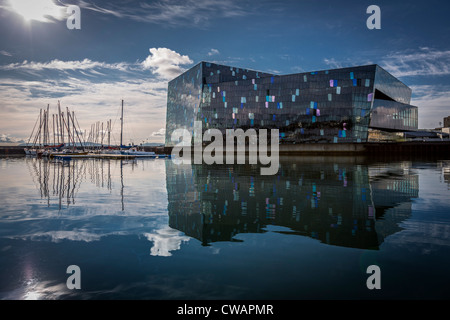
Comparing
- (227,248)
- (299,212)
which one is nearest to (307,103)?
(299,212)

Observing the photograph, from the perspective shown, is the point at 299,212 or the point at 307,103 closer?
the point at 299,212

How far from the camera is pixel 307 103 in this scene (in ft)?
286

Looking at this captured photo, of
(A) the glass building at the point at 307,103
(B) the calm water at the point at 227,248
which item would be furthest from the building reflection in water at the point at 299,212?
(A) the glass building at the point at 307,103

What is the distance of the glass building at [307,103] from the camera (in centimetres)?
8038

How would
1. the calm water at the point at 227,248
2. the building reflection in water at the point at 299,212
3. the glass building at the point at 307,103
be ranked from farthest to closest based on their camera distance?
the glass building at the point at 307,103 → the building reflection in water at the point at 299,212 → the calm water at the point at 227,248

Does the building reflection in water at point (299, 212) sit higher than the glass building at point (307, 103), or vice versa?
the glass building at point (307, 103)

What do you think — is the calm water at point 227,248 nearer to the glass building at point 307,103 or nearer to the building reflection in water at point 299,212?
the building reflection in water at point 299,212

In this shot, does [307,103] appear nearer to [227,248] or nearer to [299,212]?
[299,212]

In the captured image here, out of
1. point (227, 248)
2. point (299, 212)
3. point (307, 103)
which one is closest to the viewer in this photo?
point (227, 248)

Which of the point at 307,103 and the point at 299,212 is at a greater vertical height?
the point at 307,103

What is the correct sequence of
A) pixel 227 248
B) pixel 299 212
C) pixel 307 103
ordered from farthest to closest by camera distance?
pixel 307 103, pixel 299 212, pixel 227 248

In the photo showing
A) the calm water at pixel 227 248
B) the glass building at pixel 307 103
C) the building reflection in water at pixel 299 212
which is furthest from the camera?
the glass building at pixel 307 103
